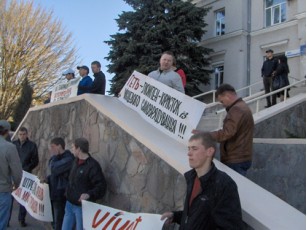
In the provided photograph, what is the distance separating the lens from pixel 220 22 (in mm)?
22500

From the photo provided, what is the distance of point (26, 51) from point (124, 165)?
A: 24.5 metres

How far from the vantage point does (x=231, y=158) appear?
421 cm

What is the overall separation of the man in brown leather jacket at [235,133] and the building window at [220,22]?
18905 millimetres

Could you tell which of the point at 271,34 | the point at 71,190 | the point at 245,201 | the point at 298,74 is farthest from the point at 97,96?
the point at 271,34

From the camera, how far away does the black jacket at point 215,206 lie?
257 centimetres

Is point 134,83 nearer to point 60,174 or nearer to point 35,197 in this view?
point 60,174

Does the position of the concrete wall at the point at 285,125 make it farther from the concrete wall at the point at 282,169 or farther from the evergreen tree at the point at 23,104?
the evergreen tree at the point at 23,104

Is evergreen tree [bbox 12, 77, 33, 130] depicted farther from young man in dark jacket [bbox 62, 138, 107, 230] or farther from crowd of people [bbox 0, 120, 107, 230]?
young man in dark jacket [bbox 62, 138, 107, 230]

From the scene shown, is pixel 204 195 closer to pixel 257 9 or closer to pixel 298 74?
pixel 298 74

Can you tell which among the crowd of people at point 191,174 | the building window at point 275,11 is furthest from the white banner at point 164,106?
the building window at point 275,11

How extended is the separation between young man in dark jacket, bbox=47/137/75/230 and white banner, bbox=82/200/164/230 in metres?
0.94

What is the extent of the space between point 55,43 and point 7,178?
25.0 meters

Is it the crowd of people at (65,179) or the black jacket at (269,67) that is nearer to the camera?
the crowd of people at (65,179)

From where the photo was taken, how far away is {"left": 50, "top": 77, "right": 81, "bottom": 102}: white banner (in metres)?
8.12
